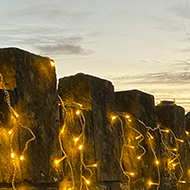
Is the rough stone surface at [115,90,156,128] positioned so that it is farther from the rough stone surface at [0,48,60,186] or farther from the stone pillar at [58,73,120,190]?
the rough stone surface at [0,48,60,186]

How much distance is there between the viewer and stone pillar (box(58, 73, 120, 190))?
3172mm

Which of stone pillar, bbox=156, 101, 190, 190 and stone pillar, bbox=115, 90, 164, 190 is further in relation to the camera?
stone pillar, bbox=156, 101, 190, 190

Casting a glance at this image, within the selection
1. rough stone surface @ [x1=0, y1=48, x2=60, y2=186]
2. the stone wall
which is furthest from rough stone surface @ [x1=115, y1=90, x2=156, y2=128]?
rough stone surface @ [x1=0, y1=48, x2=60, y2=186]

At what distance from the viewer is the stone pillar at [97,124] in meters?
3.17

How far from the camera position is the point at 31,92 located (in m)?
2.61

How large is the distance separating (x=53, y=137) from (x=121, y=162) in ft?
3.26

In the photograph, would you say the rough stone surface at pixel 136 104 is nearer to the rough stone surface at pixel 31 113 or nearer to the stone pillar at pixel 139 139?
the stone pillar at pixel 139 139

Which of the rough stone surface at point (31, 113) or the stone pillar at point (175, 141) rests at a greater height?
the rough stone surface at point (31, 113)

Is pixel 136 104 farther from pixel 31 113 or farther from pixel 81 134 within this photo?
pixel 31 113

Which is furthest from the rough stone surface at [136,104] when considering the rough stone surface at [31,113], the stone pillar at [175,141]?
the rough stone surface at [31,113]

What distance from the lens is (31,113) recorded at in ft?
8.46

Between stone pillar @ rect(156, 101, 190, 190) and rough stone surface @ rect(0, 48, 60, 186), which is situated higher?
rough stone surface @ rect(0, 48, 60, 186)

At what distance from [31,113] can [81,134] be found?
22.4 inches

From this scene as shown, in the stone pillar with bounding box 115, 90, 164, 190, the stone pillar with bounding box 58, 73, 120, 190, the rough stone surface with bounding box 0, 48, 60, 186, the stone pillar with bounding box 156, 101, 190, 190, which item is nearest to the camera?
the rough stone surface with bounding box 0, 48, 60, 186
